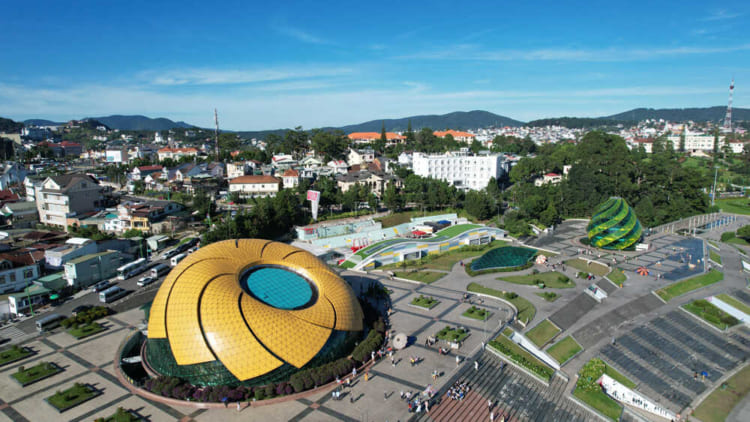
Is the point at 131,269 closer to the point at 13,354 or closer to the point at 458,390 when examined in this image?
the point at 13,354

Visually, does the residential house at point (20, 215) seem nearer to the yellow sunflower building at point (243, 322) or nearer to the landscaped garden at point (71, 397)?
the yellow sunflower building at point (243, 322)

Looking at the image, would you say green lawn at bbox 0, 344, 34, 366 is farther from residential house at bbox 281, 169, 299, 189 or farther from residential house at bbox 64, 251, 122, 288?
residential house at bbox 281, 169, 299, 189

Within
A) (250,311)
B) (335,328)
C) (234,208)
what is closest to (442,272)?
(335,328)

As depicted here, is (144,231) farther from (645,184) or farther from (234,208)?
(645,184)

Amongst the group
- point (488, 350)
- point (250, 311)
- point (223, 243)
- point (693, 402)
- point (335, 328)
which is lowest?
point (693, 402)

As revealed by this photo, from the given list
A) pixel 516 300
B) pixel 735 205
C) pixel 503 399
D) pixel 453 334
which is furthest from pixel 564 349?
pixel 735 205

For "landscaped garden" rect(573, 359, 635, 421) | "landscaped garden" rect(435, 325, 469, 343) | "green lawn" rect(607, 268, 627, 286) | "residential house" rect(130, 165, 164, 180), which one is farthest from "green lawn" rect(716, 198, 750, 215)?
"residential house" rect(130, 165, 164, 180)

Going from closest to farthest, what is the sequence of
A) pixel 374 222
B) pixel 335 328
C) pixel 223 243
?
1. pixel 335 328
2. pixel 223 243
3. pixel 374 222
